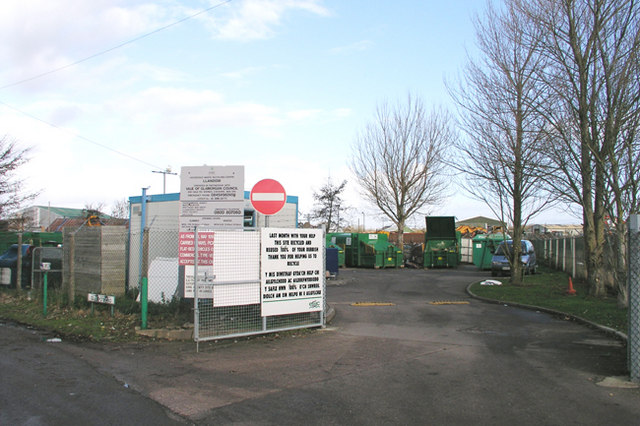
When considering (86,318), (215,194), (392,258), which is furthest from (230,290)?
(392,258)

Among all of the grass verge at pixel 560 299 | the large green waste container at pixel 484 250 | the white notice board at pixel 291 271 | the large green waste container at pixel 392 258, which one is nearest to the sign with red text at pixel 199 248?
the white notice board at pixel 291 271

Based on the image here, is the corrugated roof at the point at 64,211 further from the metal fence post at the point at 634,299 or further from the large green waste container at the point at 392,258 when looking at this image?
the metal fence post at the point at 634,299

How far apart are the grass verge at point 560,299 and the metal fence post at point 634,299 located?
362 cm

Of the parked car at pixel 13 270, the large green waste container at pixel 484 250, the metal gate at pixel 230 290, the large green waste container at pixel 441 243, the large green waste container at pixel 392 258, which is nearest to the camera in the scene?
the metal gate at pixel 230 290

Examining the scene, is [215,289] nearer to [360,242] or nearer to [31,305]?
[31,305]

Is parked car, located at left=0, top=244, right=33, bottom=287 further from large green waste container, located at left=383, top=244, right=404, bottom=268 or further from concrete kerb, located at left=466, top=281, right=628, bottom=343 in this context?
large green waste container, located at left=383, top=244, right=404, bottom=268

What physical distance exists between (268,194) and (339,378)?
4.26m

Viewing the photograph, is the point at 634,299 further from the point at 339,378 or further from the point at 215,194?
the point at 215,194

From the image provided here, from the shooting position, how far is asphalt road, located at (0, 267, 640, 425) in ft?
17.0

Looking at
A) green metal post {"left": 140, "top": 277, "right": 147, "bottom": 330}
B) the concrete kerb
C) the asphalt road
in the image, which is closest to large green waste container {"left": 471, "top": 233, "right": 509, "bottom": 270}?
the concrete kerb

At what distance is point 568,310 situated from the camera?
12359 millimetres

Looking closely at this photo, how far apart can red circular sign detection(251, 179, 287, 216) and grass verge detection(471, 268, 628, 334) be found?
720 cm

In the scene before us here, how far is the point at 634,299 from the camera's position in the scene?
6.34 meters

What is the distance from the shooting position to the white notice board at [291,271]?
9328 millimetres
